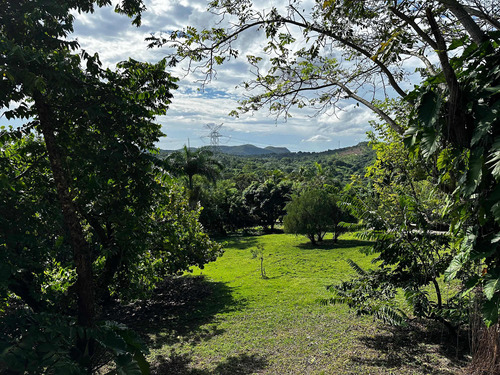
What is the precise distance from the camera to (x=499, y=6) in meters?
4.76

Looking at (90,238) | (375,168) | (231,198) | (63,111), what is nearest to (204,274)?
(90,238)

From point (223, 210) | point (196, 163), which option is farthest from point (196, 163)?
point (223, 210)

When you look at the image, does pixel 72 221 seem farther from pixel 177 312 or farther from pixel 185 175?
pixel 177 312

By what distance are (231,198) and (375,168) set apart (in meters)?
32.6

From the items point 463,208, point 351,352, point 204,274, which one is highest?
point 463,208

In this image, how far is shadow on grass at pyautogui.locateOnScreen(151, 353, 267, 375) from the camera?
6.49 m

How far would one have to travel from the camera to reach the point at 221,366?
6836mm

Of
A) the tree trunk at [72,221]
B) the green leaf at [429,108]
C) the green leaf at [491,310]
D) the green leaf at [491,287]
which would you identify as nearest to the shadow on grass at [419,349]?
the green leaf at [491,310]

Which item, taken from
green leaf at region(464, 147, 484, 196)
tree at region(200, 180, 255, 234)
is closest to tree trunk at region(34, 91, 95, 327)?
green leaf at region(464, 147, 484, 196)

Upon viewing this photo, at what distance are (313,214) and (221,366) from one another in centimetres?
2280

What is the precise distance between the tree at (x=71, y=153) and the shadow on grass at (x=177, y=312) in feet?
13.1

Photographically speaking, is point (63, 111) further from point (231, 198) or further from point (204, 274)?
point (231, 198)

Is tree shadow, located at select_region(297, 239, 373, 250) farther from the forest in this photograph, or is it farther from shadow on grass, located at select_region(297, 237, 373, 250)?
the forest

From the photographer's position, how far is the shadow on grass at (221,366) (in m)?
6.49
